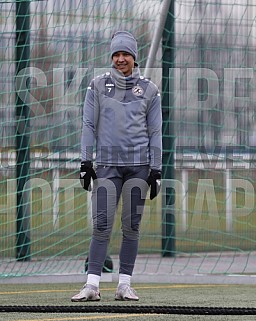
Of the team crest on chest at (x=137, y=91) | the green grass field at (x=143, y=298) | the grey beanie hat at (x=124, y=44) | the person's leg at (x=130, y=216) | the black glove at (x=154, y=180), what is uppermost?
the grey beanie hat at (x=124, y=44)

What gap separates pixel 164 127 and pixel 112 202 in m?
3.53

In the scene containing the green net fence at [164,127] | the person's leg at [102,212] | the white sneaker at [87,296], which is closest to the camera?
the white sneaker at [87,296]

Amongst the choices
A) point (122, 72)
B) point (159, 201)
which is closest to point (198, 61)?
point (159, 201)

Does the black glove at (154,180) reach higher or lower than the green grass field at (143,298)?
higher

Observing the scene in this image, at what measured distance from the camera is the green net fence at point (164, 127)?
9.66 meters

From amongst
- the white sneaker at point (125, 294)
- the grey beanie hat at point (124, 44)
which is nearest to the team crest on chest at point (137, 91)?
the grey beanie hat at point (124, 44)

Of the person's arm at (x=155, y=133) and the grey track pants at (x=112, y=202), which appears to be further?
the person's arm at (x=155, y=133)

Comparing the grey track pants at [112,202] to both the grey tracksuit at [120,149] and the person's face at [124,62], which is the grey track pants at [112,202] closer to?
the grey tracksuit at [120,149]

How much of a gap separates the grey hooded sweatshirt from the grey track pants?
57 millimetres

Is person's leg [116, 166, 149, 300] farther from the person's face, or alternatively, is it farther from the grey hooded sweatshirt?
the person's face

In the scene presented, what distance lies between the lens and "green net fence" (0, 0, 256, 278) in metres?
9.66

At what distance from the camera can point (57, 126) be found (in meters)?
9.74

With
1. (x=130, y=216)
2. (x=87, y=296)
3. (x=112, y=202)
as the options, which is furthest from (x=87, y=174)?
(x=87, y=296)

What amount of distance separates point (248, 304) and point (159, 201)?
395cm
